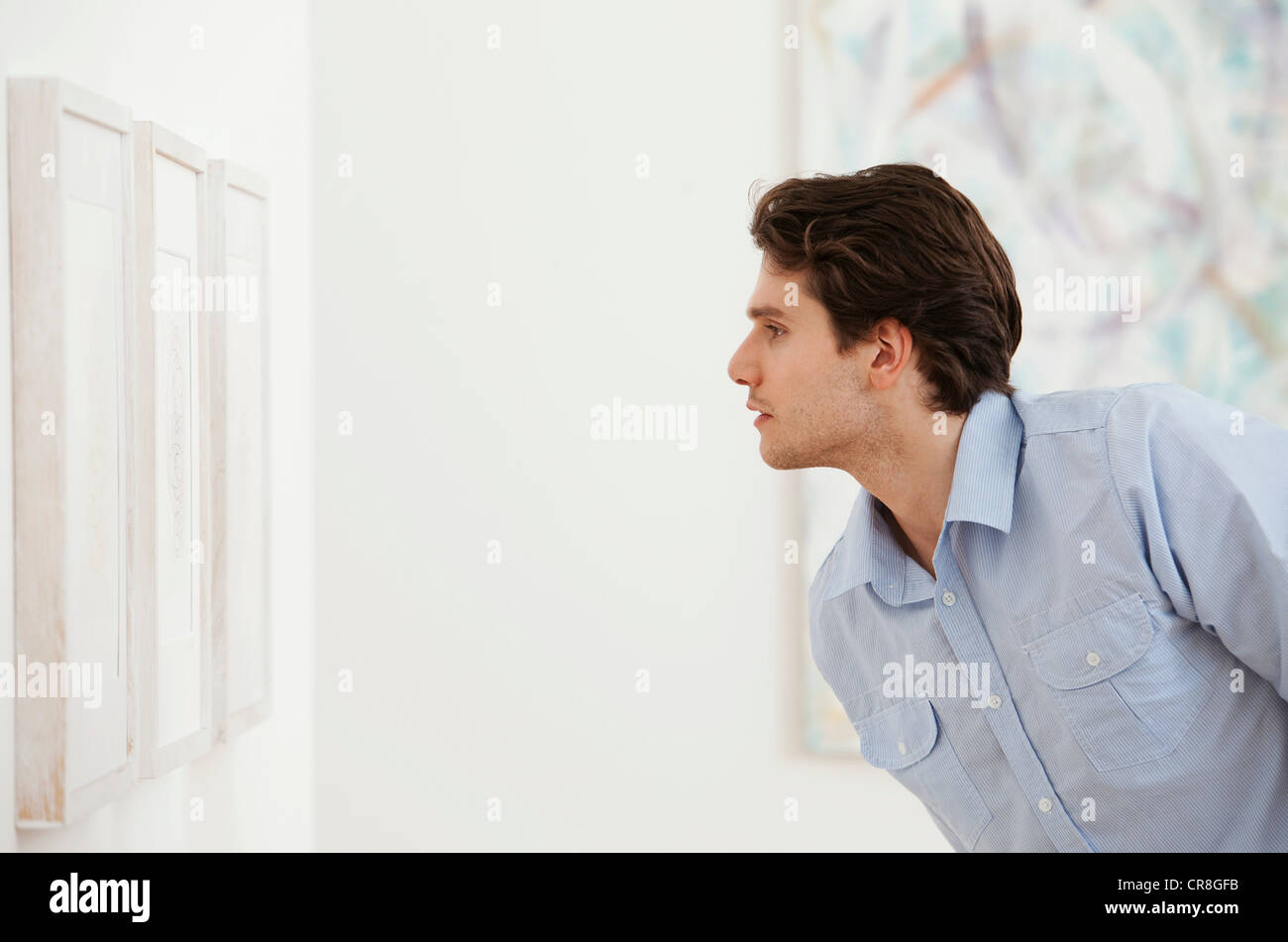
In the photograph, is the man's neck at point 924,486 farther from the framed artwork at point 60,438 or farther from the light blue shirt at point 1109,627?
the framed artwork at point 60,438

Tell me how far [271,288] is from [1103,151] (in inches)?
59.7

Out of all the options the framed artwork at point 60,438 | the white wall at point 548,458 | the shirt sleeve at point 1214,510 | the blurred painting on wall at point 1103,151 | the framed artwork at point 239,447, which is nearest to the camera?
the shirt sleeve at point 1214,510

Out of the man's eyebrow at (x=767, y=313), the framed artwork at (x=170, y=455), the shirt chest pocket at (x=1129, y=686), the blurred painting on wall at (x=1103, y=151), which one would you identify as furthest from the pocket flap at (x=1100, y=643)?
the framed artwork at (x=170, y=455)

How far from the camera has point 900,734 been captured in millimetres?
1401

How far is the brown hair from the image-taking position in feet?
4.46

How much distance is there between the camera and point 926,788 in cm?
139

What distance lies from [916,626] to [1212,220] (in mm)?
1111

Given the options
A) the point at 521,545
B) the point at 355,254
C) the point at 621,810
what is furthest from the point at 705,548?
the point at 355,254

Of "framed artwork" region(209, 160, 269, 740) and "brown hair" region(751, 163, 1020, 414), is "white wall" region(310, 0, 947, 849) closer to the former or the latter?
"framed artwork" region(209, 160, 269, 740)

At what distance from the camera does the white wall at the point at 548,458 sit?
210cm

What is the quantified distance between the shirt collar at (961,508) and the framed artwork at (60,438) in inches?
36.1

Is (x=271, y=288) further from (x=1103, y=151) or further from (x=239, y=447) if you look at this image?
(x=1103, y=151)

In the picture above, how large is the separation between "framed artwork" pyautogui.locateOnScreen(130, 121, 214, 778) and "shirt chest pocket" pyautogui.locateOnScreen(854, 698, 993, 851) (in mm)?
943

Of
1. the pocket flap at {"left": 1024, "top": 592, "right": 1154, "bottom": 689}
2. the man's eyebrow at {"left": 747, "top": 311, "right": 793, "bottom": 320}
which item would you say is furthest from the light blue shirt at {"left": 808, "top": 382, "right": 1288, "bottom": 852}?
the man's eyebrow at {"left": 747, "top": 311, "right": 793, "bottom": 320}
